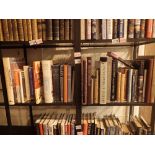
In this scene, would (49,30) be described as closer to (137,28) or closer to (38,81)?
(38,81)

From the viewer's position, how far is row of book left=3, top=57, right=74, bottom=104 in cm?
125

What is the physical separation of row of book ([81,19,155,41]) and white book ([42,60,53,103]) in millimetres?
315

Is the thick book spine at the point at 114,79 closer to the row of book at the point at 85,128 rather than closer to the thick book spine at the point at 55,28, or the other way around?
the row of book at the point at 85,128

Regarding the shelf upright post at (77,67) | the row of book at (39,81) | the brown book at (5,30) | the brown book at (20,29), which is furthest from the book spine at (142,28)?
the brown book at (5,30)

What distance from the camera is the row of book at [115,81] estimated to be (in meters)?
1.22

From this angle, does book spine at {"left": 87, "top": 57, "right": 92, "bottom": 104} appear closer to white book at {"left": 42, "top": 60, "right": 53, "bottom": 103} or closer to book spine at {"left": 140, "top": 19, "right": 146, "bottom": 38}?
white book at {"left": 42, "top": 60, "right": 53, "bottom": 103}

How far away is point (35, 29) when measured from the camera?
1157mm

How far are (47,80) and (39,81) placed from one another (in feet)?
0.24

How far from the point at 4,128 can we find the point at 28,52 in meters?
0.81

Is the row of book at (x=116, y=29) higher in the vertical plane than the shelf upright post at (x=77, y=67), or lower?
higher

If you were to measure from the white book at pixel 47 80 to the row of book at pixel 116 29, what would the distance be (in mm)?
315
